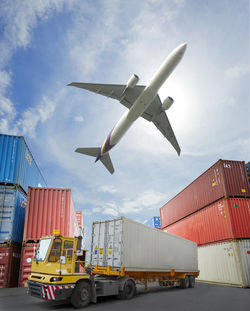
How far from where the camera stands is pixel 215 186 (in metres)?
17.9

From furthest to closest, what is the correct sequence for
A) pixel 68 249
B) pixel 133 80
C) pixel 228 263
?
pixel 228 263 → pixel 133 80 → pixel 68 249

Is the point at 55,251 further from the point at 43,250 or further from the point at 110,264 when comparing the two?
the point at 110,264

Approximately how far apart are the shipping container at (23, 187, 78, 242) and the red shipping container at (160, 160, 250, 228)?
1100 cm

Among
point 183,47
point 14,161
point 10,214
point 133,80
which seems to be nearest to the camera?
point 183,47

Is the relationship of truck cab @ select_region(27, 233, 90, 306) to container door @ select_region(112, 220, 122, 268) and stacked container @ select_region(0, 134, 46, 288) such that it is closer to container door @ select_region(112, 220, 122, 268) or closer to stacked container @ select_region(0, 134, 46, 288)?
container door @ select_region(112, 220, 122, 268)

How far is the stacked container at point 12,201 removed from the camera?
14.0 metres

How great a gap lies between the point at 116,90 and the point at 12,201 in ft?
33.4

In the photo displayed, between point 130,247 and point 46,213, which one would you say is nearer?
point 130,247

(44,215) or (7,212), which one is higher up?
(7,212)

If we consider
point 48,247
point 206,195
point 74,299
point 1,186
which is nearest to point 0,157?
point 1,186

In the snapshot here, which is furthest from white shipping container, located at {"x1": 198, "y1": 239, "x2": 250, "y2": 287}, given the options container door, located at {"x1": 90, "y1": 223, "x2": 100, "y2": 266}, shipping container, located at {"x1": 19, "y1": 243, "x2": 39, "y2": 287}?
shipping container, located at {"x1": 19, "y1": 243, "x2": 39, "y2": 287}

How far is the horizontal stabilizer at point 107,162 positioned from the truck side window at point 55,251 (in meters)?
12.3

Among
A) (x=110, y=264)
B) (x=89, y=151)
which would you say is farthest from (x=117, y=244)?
(x=89, y=151)

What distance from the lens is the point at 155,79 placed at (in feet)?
43.1
